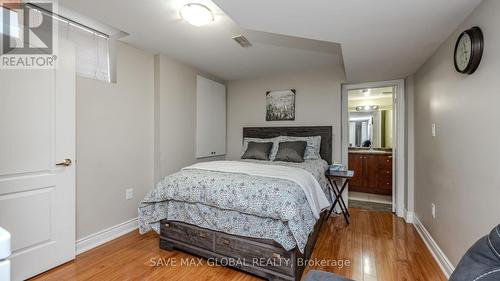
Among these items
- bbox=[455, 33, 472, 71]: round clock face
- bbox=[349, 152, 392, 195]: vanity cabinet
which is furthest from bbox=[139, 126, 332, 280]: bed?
bbox=[349, 152, 392, 195]: vanity cabinet

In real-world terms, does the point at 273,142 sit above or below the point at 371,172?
above

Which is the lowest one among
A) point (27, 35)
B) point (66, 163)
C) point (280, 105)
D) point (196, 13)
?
point (66, 163)

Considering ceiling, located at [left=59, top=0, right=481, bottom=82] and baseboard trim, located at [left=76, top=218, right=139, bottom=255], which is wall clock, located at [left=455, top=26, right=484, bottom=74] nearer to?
ceiling, located at [left=59, top=0, right=481, bottom=82]

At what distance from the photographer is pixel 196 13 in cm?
197

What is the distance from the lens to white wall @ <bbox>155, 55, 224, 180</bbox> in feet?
10.1

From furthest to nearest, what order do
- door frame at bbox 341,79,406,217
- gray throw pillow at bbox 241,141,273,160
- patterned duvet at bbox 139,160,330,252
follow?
gray throw pillow at bbox 241,141,273,160, door frame at bbox 341,79,406,217, patterned duvet at bbox 139,160,330,252

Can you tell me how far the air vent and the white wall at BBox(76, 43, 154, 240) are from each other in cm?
123

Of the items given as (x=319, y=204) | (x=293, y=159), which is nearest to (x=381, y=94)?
(x=293, y=159)

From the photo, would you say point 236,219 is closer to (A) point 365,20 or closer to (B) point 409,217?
(A) point 365,20

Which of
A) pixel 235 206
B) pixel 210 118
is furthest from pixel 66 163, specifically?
pixel 210 118

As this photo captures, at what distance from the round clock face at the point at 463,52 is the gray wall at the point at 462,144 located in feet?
0.27

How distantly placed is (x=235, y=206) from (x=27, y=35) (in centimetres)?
220

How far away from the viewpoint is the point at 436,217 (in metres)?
2.27

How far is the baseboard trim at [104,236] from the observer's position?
231 cm
